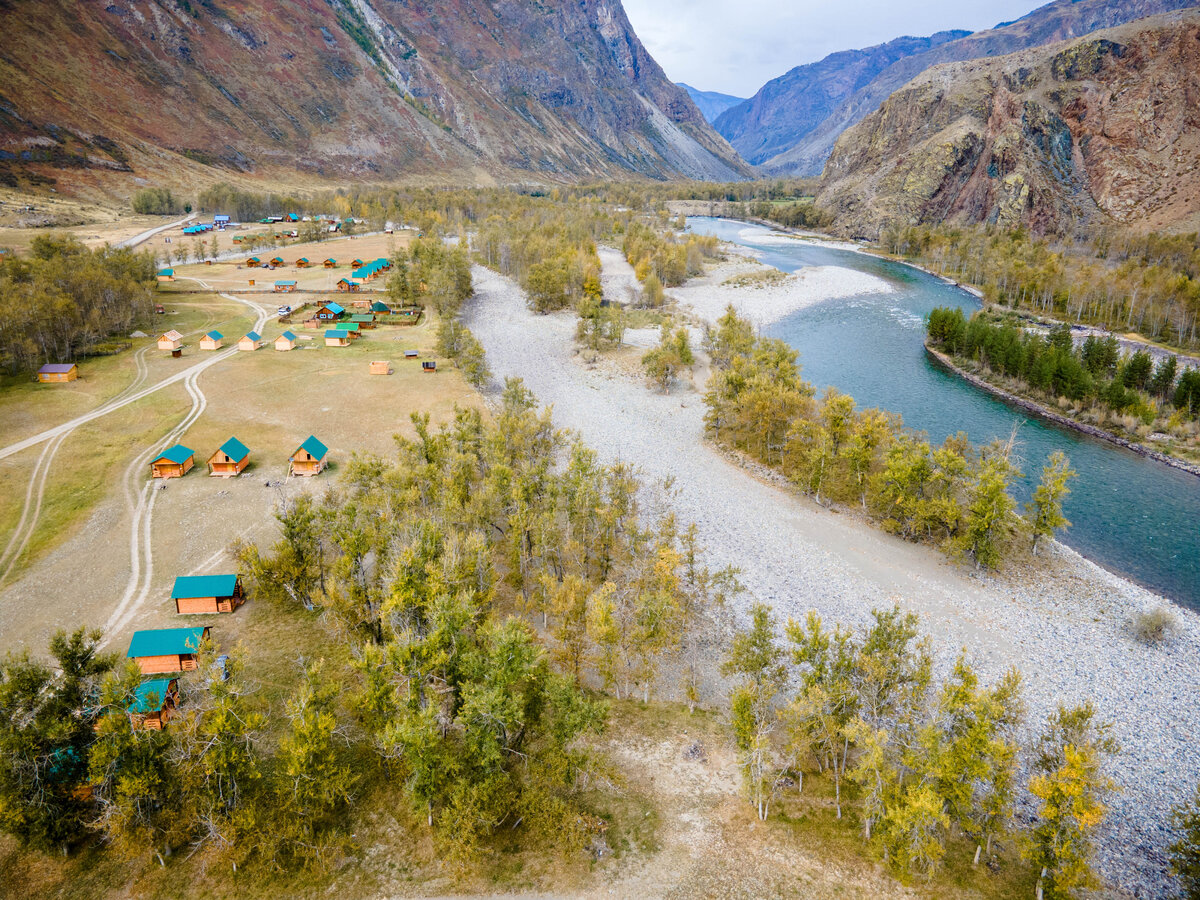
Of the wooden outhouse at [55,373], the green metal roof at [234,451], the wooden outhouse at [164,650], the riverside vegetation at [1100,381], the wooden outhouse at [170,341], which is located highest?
the riverside vegetation at [1100,381]

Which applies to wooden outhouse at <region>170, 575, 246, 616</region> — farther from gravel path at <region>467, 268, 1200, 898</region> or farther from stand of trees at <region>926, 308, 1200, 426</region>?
stand of trees at <region>926, 308, 1200, 426</region>

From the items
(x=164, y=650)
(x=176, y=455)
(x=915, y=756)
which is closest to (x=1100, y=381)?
(x=915, y=756)

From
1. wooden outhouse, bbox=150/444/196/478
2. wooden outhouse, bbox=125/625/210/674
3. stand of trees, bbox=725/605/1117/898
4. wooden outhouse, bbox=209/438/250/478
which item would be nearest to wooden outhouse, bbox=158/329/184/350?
wooden outhouse, bbox=150/444/196/478

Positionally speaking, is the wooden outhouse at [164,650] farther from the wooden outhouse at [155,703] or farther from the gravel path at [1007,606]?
the gravel path at [1007,606]

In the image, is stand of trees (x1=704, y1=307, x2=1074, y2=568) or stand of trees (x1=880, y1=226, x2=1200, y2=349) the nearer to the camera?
stand of trees (x1=704, y1=307, x2=1074, y2=568)

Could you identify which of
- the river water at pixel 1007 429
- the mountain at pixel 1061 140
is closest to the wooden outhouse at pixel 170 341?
the river water at pixel 1007 429

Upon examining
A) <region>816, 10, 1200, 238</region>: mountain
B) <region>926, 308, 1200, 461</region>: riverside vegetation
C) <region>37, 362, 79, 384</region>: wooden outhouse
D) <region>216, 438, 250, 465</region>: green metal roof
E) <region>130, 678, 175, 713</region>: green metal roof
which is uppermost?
<region>816, 10, 1200, 238</region>: mountain
